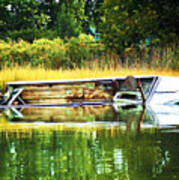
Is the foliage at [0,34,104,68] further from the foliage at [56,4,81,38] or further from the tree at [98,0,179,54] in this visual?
the foliage at [56,4,81,38]

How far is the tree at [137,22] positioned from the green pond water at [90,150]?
21.1 m

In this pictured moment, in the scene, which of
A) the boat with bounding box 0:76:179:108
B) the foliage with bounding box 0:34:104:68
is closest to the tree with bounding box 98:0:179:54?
the foliage with bounding box 0:34:104:68

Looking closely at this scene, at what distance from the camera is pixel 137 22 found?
32.2 metres

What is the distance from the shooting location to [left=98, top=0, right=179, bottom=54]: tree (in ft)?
105

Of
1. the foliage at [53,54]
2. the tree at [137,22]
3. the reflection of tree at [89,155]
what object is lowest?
the reflection of tree at [89,155]

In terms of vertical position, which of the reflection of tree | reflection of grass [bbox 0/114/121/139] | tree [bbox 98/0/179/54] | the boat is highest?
tree [bbox 98/0/179/54]

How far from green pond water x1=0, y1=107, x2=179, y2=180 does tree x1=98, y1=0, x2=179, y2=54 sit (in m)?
21.1

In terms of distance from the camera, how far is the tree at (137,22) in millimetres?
31969

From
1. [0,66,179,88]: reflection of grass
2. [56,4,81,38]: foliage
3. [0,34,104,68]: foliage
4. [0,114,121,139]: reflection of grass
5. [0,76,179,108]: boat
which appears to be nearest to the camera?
[0,114,121,139]: reflection of grass

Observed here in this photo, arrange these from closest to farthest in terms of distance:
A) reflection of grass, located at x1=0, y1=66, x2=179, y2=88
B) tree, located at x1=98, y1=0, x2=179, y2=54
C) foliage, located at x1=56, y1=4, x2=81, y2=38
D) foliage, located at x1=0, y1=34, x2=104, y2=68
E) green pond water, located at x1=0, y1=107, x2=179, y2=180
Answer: green pond water, located at x1=0, y1=107, x2=179, y2=180 → reflection of grass, located at x1=0, y1=66, x2=179, y2=88 → foliage, located at x1=0, y1=34, x2=104, y2=68 → tree, located at x1=98, y1=0, x2=179, y2=54 → foliage, located at x1=56, y1=4, x2=81, y2=38

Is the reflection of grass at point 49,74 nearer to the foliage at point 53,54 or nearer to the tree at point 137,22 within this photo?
the foliage at point 53,54

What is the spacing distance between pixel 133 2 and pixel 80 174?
28156mm

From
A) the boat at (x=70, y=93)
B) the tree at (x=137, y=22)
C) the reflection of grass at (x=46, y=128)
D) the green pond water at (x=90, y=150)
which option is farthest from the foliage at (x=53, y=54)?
the green pond water at (x=90, y=150)

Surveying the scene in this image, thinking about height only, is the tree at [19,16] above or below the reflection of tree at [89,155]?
above
